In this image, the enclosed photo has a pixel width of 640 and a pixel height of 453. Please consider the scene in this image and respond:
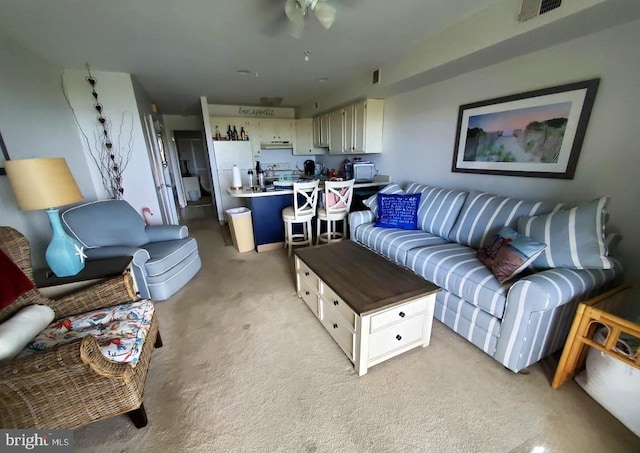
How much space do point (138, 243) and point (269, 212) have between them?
1.52m

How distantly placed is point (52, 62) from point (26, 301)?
2.77 metres

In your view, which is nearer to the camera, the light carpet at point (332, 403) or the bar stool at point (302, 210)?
the light carpet at point (332, 403)

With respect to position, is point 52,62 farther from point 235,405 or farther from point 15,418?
point 235,405

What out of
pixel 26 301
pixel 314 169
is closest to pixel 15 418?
pixel 26 301

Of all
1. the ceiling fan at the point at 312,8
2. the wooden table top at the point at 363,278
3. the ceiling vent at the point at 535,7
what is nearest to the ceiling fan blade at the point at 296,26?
the ceiling fan at the point at 312,8

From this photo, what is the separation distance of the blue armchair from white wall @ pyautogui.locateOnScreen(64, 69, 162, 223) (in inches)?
37.0

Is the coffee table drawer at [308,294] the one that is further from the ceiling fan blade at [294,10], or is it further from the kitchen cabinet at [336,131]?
the kitchen cabinet at [336,131]

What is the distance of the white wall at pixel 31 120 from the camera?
1843mm

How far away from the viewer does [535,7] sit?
157 centimetres

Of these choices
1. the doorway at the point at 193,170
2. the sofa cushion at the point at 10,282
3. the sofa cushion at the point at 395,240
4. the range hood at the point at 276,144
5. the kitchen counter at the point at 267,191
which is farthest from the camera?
the doorway at the point at 193,170

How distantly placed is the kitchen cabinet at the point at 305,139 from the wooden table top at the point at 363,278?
3.80m

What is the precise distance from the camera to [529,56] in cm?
198

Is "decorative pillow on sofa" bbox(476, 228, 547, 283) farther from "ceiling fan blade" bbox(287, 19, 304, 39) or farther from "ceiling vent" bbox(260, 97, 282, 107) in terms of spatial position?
"ceiling vent" bbox(260, 97, 282, 107)

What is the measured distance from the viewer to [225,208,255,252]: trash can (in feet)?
10.9
